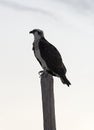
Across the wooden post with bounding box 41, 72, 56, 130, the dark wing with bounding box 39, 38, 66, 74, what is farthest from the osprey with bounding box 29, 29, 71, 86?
the wooden post with bounding box 41, 72, 56, 130

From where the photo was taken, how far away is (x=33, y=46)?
1117cm

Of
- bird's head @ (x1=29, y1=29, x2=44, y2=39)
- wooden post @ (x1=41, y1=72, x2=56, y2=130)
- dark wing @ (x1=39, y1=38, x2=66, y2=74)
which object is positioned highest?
bird's head @ (x1=29, y1=29, x2=44, y2=39)

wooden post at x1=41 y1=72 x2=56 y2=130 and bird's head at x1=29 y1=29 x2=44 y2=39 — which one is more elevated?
bird's head at x1=29 y1=29 x2=44 y2=39

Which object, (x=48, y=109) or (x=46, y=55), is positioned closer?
(x=48, y=109)

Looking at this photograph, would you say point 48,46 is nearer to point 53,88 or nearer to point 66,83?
point 66,83

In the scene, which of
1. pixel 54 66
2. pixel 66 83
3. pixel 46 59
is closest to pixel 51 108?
pixel 66 83

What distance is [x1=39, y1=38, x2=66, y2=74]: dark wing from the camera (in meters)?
10.2

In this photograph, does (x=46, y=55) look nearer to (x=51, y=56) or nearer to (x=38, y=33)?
(x=51, y=56)

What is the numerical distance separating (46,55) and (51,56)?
0.22m

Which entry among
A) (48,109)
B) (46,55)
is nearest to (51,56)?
(46,55)

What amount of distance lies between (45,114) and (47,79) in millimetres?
701

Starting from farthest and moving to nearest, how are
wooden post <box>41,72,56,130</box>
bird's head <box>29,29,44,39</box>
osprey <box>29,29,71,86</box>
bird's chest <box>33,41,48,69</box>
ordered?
1. bird's head <box>29,29,44,39</box>
2. bird's chest <box>33,41,48,69</box>
3. osprey <box>29,29,71,86</box>
4. wooden post <box>41,72,56,130</box>

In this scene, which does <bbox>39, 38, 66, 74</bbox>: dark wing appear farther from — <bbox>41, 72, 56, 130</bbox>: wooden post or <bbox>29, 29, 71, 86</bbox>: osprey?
<bbox>41, 72, 56, 130</bbox>: wooden post

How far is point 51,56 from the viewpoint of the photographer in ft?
35.4
